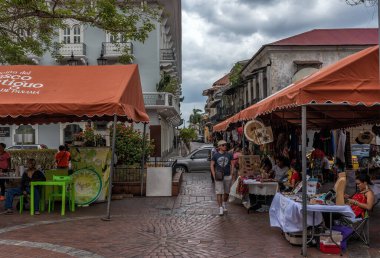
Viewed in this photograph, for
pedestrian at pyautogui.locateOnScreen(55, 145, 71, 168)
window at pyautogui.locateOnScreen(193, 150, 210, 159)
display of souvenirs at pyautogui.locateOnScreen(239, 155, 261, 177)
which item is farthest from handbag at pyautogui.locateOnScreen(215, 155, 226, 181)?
window at pyautogui.locateOnScreen(193, 150, 210, 159)

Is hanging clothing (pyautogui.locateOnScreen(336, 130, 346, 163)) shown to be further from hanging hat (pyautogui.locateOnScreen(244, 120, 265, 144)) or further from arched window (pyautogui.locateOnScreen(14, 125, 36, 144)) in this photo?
arched window (pyautogui.locateOnScreen(14, 125, 36, 144))

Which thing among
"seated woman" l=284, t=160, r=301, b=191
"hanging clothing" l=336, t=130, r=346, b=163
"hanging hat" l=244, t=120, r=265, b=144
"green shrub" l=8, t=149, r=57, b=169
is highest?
"hanging hat" l=244, t=120, r=265, b=144

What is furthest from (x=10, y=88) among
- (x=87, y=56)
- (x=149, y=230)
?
(x=87, y=56)

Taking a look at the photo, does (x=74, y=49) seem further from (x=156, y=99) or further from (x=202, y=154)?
(x=202, y=154)

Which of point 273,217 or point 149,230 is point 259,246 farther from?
point 149,230

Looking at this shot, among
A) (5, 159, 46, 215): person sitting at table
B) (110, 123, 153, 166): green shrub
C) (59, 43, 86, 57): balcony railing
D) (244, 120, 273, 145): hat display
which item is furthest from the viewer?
(59, 43, 86, 57): balcony railing

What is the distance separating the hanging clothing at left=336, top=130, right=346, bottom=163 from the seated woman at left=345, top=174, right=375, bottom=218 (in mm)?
8301

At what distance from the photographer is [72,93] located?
10125 mm

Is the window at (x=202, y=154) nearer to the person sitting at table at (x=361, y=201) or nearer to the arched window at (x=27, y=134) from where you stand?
the person sitting at table at (x=361, y=201)

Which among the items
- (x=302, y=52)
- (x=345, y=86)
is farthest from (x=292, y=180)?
(x=302, y=52)

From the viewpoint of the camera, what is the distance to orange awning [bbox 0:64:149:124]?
374 inches

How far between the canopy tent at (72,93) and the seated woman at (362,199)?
4967mm

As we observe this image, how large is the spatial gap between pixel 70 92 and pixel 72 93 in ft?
0.29

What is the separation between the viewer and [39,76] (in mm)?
10984
